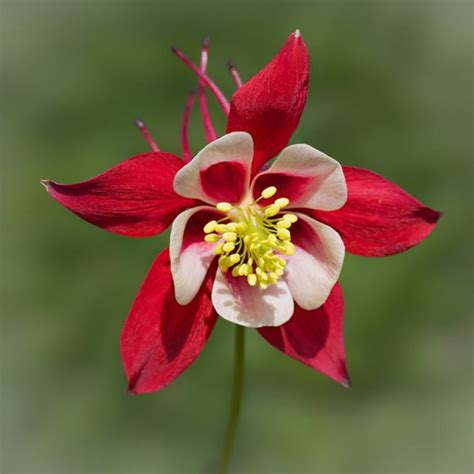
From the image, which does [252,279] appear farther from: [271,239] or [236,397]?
[236,397]

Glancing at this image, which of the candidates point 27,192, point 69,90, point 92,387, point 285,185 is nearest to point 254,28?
point 69,90

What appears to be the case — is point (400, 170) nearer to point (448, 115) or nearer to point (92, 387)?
point (448, 115)

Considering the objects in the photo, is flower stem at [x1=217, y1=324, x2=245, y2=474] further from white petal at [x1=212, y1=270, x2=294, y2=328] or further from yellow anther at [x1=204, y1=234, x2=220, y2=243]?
yellow anther at [x1=204, y1=234, x2=220, y2=243]

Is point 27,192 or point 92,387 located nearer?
point 92,387

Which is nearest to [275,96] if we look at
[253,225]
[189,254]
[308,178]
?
[308,178]

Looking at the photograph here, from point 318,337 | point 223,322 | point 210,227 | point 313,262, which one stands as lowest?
point 223,322

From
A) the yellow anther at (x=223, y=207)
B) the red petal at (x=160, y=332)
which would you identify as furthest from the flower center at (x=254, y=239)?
the red petal at (x=160, y=332)
